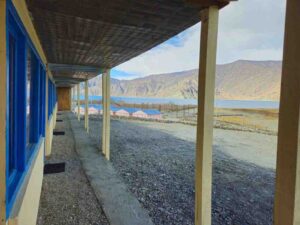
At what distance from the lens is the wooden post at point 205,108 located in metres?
1.62

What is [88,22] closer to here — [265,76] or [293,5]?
[293,5]

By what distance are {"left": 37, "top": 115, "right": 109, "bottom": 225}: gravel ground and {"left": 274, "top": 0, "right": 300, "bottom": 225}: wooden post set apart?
7.28ft

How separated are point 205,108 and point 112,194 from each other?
93.8 inches

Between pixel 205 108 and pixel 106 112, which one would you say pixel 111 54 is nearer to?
pixel 106 112

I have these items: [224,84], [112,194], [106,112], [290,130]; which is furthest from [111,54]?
[224,84]

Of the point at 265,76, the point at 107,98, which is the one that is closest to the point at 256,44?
the point at 265,76

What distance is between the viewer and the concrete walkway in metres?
2.72

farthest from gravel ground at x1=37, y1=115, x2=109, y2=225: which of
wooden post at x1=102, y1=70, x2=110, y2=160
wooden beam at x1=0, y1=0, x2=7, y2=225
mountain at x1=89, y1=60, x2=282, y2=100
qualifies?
mountain at x1=89, y1=60, x2=282, y2=100

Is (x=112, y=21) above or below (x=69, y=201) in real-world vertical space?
above

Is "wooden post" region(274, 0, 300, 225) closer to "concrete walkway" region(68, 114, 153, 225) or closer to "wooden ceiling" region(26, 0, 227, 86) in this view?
"wooden ceiling" region(26, 0, 227, 86)

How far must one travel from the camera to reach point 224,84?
9206 centimetres

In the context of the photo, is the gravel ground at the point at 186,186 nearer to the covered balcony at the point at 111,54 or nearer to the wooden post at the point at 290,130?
the covered balcony at the point at 111,54

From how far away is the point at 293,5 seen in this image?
2.95 feet

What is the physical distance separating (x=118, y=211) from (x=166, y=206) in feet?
→ 2.37
